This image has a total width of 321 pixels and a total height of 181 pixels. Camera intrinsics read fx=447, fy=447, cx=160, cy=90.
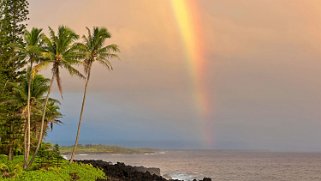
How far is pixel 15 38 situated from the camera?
60.1 metres

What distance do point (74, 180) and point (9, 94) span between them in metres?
19.7

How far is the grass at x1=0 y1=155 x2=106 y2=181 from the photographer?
1409 inches

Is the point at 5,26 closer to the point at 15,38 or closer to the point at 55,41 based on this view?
the point at 15,38

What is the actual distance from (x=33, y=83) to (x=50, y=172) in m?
14.1

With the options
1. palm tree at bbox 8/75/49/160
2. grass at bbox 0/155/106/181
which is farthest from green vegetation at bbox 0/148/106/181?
palm tree at bbox 8/75/49/160

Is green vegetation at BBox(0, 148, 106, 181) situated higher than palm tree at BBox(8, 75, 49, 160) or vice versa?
palm tree at BBox(8, 75, 49, 160)

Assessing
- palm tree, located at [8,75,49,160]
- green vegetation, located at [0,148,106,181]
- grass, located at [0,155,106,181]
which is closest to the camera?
grass, located at [0,155,106,181]

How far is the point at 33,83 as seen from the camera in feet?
162

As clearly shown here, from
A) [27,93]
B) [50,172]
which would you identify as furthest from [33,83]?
[50,172]

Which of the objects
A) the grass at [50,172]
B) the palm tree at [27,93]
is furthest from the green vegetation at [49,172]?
the palm tree at [27,93]

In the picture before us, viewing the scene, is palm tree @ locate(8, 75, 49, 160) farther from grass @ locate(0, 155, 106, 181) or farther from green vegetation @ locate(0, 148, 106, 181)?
grass @ locate(0, 155, 106, 181)

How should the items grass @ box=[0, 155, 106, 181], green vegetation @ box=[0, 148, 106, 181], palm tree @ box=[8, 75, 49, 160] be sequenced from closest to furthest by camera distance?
grass @ box=[0, 155, 106, 181], green vegetation @ box=[0, 148, 106, 181], palm tree @ box=[8, 75, 49, 160]

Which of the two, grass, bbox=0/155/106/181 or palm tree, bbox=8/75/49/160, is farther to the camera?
palm tree, bbox=8/75/49/160

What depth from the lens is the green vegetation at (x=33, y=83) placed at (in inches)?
1635
